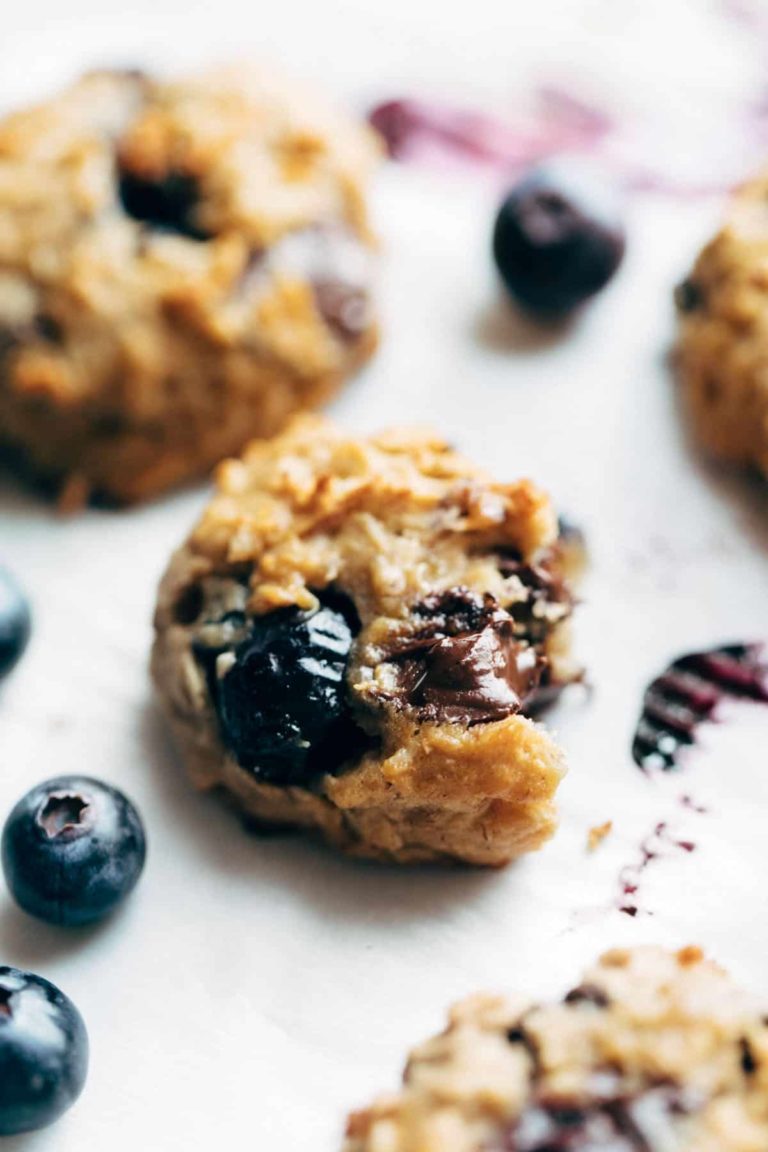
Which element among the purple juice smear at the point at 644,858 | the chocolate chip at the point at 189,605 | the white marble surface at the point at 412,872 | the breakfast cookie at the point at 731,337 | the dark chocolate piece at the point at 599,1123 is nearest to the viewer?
the dark chocolate piece at the point at 599,1123

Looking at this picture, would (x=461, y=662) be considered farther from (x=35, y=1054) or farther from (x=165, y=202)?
(x=165, y=202)

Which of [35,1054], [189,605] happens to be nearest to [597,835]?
[189,605]

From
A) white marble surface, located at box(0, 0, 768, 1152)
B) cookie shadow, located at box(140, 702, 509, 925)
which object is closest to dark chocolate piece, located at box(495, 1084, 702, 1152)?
white marble surface, located at box(0, 0, 768, 1152)

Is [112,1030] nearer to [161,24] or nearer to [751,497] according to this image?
[751,497]

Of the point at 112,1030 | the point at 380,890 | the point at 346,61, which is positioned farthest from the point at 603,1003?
the point at 346,61

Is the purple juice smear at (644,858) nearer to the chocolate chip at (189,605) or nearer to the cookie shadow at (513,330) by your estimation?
the chocolate chip at (189,605)

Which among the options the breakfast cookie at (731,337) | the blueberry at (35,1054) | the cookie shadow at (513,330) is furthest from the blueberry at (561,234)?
the blueberry at (35,1054)
